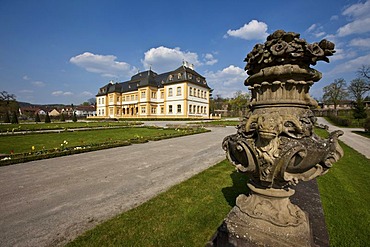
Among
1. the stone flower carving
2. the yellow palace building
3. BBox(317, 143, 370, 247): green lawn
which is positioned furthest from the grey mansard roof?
the stone flower carving

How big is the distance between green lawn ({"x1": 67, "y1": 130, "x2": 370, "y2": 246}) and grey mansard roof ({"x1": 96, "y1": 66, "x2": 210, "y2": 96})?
118 ft

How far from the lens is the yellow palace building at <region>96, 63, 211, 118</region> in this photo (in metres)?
39.9

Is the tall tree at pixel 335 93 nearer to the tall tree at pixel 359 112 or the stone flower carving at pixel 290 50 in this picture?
the tall tree at pixel 359 112

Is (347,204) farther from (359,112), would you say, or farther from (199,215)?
(359,112)

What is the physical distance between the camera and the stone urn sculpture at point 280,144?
6.33 ft

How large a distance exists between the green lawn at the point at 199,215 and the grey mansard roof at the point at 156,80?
36.1 meters

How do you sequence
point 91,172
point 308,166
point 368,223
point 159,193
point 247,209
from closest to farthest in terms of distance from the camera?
point 308,166
point 247,209
point 368,223
point 159,193
point 91,172

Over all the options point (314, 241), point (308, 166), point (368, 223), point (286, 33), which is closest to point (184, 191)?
point (314, 241)

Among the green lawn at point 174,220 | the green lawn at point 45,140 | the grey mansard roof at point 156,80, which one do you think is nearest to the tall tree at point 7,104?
the grey mansard roof at point 156,80

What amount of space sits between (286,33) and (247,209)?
7.07 ft

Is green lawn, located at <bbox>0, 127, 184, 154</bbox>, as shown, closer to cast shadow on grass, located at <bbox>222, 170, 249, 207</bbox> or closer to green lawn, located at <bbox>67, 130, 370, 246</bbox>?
green lawn, located at <bbox>67, 130, 370, 246</bbox>

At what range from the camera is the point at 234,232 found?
7.18 feet

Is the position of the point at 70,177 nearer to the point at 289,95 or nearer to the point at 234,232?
the point at 234,232

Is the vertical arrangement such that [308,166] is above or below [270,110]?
below
